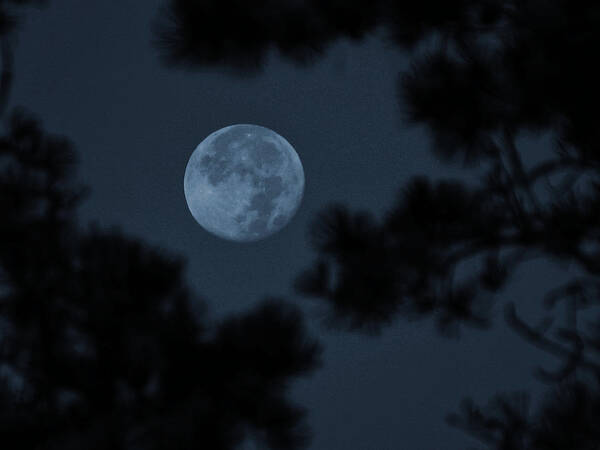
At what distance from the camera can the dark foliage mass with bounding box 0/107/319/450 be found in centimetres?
130

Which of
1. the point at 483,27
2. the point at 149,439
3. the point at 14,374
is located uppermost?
the point at 483,27

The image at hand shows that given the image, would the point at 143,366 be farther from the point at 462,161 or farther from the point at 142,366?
the point at 462,161

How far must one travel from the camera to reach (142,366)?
1.32 m

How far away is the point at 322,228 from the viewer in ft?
6.91

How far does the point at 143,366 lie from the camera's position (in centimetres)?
132

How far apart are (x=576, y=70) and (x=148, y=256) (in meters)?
1.30

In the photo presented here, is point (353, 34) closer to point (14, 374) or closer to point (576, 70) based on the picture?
point (576, 70)

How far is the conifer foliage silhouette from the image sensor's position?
4.26ft

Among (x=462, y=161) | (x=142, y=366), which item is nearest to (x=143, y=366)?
(x=142, y=366)

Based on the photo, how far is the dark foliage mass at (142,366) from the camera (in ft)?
4.26

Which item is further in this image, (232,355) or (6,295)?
(6,295)

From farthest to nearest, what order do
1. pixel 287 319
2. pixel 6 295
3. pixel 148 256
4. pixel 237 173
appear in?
pixel 237 173 < pixel 6 295 < pixel 148 256 < pixel 287 319

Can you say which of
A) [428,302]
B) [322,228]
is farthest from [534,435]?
[322,228]

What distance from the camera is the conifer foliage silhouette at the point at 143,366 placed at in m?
1.30
